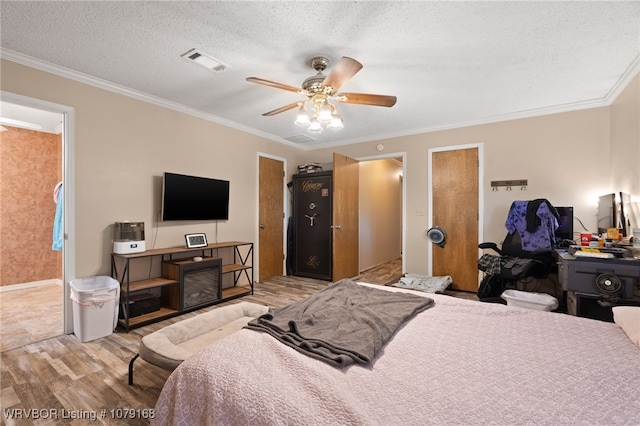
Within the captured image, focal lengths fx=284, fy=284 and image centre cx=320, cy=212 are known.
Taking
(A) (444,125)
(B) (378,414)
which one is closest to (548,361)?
(B) (378,414)

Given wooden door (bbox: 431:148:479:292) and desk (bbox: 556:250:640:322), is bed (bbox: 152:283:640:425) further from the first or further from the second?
wooden door (bbox: 431:148:479:292)

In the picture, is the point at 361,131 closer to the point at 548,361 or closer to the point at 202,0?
the point at 202,0

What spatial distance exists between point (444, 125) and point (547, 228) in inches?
80.0

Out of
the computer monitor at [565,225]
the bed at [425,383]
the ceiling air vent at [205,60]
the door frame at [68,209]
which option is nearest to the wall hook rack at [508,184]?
the computer monitor at [565,225]

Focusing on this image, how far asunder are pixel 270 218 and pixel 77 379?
131 inches

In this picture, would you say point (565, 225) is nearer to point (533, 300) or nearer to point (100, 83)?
point (533, 300)

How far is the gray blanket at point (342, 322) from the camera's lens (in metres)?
1.24

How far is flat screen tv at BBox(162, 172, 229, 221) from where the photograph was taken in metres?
3.45

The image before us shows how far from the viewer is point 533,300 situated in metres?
3.04

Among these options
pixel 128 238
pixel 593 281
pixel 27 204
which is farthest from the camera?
pixel 27 204

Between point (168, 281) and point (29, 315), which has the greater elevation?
point (168, 281)

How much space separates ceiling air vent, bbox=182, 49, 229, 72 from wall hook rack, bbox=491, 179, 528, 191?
3.77 metres

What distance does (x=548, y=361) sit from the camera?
119 centimetres

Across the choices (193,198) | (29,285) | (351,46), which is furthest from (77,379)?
(29,285)
